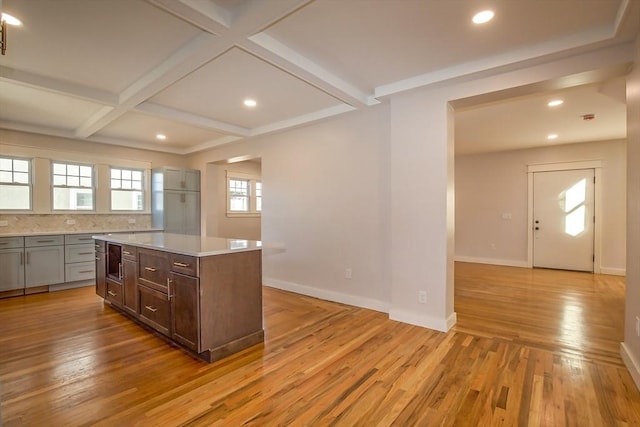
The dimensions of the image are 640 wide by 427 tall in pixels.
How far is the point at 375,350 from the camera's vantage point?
2.76 metres

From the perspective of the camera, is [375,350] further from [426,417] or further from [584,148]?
[584,148]

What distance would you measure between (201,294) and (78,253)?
3.86 metres

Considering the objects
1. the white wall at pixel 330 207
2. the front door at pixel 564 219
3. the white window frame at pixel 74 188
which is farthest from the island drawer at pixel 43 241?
the front door at pixel 564 219

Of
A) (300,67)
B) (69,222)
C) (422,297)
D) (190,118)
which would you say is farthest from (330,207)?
(69,222)

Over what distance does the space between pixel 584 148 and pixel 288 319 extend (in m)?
6.52

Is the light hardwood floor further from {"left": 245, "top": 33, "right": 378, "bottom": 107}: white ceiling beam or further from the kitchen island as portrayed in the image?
{"left": 245, "top": 33, "right": 378, "bottom": 107}: white ceiling beam

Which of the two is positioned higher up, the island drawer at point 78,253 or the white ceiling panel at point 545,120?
the white ceiling panel at point 545,120

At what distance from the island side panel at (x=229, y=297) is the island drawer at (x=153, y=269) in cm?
55

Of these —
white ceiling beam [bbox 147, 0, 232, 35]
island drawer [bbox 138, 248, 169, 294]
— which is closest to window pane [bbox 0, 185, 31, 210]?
island drawer [bbox 138, 248, 169, 294]

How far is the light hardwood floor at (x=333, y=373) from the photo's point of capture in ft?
6.26

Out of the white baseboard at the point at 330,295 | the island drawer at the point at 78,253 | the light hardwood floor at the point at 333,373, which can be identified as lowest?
the light hardwood floor at the point at 333,373

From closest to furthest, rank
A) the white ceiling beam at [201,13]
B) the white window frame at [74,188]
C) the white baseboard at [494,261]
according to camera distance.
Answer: the white ceiling beam at [201,13]
the white window frame at [74,188]
the white baseboard at [494,261]

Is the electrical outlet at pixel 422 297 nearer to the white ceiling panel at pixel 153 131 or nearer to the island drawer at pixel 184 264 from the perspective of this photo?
the island drawer at pixel 184 264

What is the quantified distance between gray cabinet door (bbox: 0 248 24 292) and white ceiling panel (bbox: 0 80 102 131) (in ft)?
6.36
